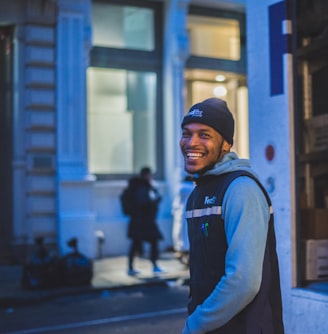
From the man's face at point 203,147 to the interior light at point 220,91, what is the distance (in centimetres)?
1182

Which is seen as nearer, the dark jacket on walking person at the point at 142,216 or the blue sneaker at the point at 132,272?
the blue sneaker at the point at 132,272

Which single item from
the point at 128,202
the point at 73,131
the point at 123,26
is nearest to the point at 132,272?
the point at 128,202

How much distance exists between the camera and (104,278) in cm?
1000

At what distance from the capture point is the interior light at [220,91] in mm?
14125

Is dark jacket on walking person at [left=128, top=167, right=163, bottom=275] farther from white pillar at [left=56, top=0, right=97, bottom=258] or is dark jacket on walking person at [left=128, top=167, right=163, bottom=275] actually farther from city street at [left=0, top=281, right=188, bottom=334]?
white pillar at [left=56, top=0, right=97, bottom=258]

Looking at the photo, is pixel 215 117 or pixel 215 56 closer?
pixel 215 117

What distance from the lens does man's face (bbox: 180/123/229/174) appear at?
94.7 inches

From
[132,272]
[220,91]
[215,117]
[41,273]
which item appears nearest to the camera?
[215,117]

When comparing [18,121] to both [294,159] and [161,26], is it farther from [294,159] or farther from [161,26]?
[294,159]

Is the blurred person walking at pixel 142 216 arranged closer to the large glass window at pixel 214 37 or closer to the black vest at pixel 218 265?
the large glass window at pixel 214 37

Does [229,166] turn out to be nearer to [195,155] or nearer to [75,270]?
[195,155]

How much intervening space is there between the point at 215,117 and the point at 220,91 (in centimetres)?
1193

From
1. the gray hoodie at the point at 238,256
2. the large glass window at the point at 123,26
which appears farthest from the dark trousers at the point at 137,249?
the gray hoodie at the point at 238,256

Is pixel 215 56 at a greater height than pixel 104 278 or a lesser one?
greater
